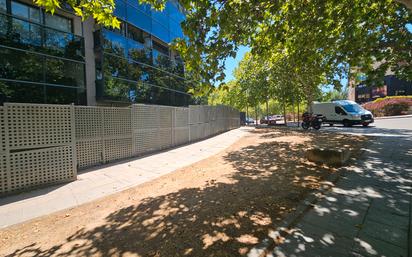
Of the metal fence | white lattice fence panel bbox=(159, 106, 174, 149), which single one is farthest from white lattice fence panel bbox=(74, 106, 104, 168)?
white lattice fence panel bbox=(159, 106, 174, 149)

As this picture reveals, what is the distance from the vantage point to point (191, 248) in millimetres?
2953

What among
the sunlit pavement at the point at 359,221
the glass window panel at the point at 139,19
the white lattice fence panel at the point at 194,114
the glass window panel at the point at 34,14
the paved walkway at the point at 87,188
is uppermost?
the glass window panel at the point at 139,19

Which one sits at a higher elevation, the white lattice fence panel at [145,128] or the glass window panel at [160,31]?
the glass window panel at [160,31]

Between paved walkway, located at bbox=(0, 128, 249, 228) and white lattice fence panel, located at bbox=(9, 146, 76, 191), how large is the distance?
27 centimetres

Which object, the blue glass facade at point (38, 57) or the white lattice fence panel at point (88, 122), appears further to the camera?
the blue glass facade at point (38, 57)

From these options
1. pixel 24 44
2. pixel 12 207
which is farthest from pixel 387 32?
pixel 24 44

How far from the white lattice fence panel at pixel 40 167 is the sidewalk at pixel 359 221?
6.04 m

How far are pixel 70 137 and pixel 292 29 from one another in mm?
7687

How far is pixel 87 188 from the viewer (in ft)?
19.4

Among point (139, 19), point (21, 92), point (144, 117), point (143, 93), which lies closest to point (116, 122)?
point (144, 117)

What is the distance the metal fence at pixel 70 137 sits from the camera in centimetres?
559

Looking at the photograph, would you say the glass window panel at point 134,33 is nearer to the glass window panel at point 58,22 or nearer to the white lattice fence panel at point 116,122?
the glass window panel at point 58,22

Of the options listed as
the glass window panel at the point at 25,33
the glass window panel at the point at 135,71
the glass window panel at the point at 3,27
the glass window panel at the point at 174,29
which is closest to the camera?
the glass window panel at the point at 3,27

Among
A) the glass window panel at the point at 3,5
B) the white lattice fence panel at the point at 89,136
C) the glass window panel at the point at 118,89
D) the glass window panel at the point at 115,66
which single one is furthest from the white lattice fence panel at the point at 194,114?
the glass window panel at the point at 3,5
